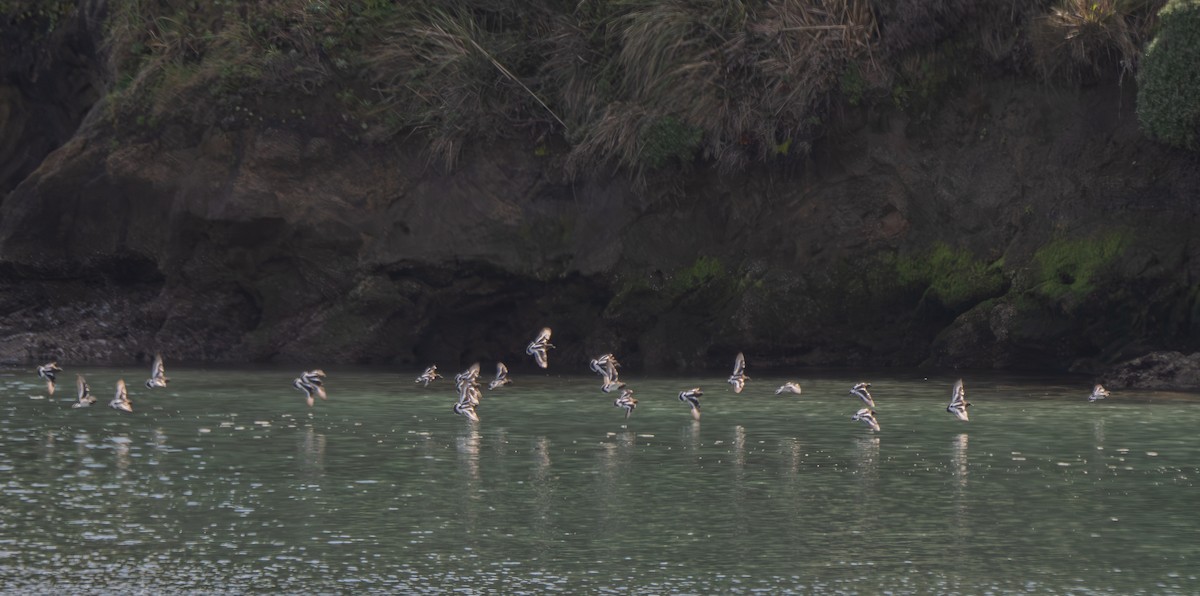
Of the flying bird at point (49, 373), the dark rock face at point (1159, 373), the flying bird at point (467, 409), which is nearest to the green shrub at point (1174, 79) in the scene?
the dark rock face at point (1159, 373)

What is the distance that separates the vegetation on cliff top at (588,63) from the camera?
25938 mm

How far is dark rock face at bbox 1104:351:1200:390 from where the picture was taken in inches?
882

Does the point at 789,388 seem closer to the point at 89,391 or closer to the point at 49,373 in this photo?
the point at 89,391

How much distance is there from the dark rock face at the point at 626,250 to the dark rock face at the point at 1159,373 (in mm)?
1359

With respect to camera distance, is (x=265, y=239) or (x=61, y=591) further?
(x=265, y=239)

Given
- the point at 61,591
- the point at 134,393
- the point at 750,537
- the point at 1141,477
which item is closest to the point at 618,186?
the point at 134,393

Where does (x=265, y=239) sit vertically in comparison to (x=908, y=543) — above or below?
above

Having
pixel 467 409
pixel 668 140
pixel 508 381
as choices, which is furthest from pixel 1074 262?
pixel 467 409

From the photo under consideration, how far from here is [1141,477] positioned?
571 inches

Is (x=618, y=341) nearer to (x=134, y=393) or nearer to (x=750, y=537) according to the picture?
(x=134, y=393)

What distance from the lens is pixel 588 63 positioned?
1112 inches

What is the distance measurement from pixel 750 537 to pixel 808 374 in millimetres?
13403

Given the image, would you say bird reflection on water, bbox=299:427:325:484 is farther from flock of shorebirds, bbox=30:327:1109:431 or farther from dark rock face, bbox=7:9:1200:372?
dark rock face, bbox=7:9:1200:372

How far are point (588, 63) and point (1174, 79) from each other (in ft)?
29.6
